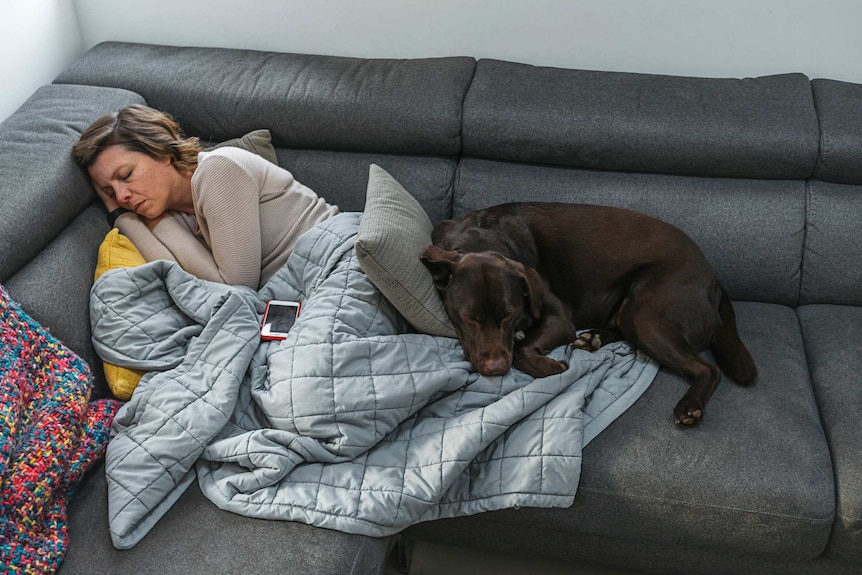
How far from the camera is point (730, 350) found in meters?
2.06

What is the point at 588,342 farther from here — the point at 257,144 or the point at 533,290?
the point at 257,144

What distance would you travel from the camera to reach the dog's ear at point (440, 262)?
1982 mm

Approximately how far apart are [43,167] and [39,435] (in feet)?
2.62

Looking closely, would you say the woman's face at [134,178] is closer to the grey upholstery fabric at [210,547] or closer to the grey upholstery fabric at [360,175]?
the grey upholstery fabric at [360,175]

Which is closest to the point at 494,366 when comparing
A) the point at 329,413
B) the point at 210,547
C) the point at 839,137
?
the point at 329,413

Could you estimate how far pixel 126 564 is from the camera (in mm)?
1561

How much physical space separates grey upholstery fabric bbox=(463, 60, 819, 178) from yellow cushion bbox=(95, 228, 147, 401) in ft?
3.26

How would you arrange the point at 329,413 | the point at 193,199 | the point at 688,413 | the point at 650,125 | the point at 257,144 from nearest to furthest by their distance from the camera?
the point at 329,413 → the point at 688,413 → the point at 193,199 → the point at 650,125 → the point at 257,144

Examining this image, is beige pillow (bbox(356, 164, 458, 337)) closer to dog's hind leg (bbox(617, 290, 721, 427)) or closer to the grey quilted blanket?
the grey quilted blanket

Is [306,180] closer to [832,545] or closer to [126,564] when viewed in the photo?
[126,564]

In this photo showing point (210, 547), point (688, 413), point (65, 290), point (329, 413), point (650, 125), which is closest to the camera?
point (210, 547)

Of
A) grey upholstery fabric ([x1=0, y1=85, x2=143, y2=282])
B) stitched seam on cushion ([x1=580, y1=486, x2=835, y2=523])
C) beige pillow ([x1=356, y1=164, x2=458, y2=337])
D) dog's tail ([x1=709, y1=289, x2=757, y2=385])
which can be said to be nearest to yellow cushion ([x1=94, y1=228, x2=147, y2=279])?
grey upholstery fabric ([x1=0, y1=85, x2=143, y2=282])

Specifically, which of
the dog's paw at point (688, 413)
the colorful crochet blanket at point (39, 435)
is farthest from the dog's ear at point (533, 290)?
the colorful crochet blanket at point (39, 435)

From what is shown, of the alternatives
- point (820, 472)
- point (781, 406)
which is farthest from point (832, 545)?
point (781, 406)
